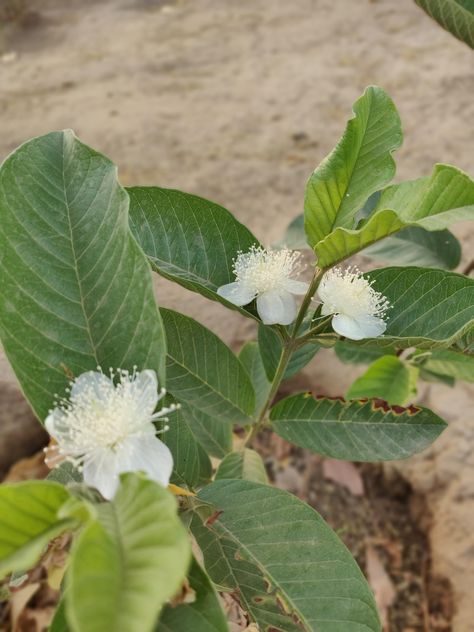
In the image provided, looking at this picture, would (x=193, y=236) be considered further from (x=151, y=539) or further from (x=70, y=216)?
(x=151, y=539)

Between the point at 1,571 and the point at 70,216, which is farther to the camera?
the point at 70,216

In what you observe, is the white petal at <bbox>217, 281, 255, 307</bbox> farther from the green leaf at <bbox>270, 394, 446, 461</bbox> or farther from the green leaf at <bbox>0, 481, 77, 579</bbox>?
the green leaf at <bbox>0, 481, 77, 579</bbox>

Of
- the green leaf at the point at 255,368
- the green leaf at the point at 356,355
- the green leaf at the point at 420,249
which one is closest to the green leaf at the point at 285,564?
the green leaf at the point at 255,368

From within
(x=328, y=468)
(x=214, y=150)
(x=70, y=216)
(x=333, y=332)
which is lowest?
(x=328, y=468)

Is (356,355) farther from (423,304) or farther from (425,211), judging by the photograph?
(425,211)

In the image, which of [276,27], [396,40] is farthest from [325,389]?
[276,27]
